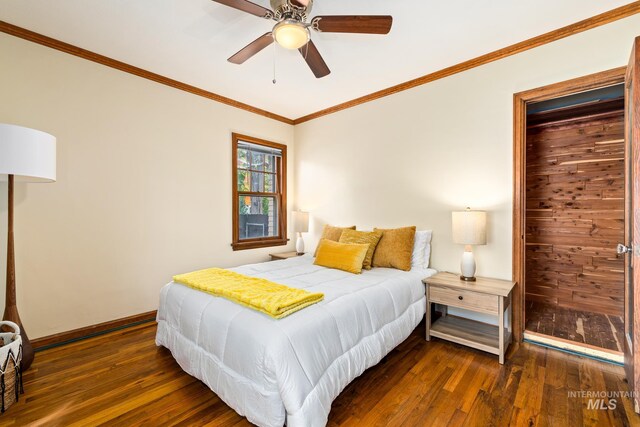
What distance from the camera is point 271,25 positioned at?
2.34 meters

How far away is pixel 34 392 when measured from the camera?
1.88 meters

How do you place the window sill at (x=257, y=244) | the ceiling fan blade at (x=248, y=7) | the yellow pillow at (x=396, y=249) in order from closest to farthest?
the ceiling fan blade at (x=248, y=7), the yellow pillow at (x=396, y=249), the window sill at (x=257, y=244)

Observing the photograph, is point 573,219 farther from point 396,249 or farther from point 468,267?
point 396,249

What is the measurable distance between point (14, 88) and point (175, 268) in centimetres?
206

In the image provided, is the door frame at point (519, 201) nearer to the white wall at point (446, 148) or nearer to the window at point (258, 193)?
the white wall at point (446, 148)

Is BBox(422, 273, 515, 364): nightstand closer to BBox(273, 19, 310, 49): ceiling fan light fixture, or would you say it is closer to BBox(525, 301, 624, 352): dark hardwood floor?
BBox(525, 301, 624, 352): dark hardwood floor

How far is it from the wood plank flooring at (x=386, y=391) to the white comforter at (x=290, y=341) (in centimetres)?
16

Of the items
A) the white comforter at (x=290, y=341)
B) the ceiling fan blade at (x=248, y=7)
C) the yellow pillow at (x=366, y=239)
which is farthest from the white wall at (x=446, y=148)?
→ the ceiling fan blade at (x=248, y=7)

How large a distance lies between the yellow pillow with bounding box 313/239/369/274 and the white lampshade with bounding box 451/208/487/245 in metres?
0.88

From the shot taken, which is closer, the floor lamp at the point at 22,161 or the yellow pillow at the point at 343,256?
the floor lamp at the point at 22,161

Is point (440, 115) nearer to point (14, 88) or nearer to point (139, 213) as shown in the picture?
point (139, 213)

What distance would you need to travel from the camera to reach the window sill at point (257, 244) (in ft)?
12.8

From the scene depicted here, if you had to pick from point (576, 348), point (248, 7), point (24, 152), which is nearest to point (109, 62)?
point (24, 152)

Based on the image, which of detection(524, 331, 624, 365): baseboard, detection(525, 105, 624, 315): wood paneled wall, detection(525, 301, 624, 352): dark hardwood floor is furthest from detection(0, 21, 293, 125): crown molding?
detection(525, 301, 624, 352): dark hardwood floor
